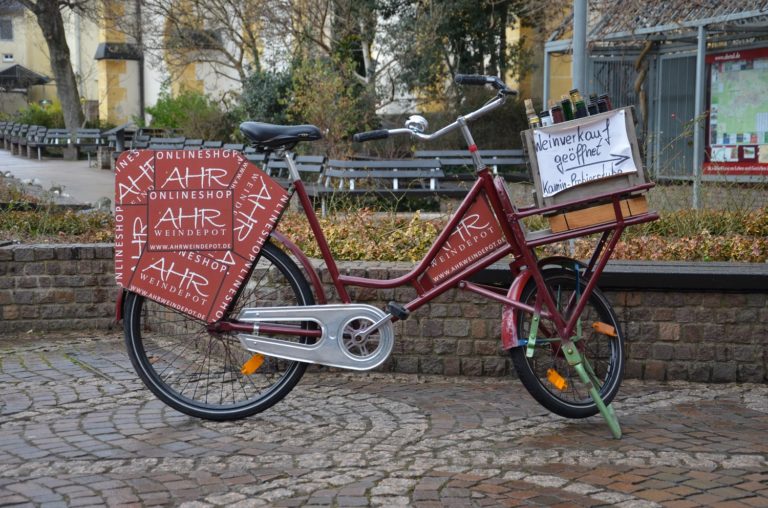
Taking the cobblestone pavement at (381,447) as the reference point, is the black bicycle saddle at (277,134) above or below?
above

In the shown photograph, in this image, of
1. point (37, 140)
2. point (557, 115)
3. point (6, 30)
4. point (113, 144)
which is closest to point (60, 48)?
point (37, 140)

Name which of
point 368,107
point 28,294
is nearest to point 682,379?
point 28,294

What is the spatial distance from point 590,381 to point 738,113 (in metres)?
8.86

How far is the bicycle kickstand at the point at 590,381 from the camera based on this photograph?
17.2 ft

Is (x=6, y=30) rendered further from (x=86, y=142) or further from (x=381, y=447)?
(x=381, y=447)

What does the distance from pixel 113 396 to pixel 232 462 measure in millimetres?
1456

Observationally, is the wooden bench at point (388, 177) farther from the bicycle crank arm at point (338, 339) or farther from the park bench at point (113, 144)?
the park bench at point (113, 144)

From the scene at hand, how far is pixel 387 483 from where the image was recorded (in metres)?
4.54

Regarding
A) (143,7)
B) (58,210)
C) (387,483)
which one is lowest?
(387,483)

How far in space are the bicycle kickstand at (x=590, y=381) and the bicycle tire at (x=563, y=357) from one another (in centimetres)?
7

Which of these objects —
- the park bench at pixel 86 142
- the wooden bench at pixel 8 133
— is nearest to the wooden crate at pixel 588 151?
the park bench at pixel 86 142

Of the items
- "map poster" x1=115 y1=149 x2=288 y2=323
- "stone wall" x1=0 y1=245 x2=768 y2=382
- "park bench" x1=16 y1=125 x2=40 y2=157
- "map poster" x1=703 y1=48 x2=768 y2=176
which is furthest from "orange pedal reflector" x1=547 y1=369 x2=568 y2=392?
"park bench" x1=16 y1=125 x2=40 y2=157

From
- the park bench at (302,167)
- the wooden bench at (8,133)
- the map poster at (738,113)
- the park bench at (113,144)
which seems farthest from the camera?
the wooden bench at (8,133)

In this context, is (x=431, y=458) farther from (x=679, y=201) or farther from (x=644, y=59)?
(x=644, y=59)
